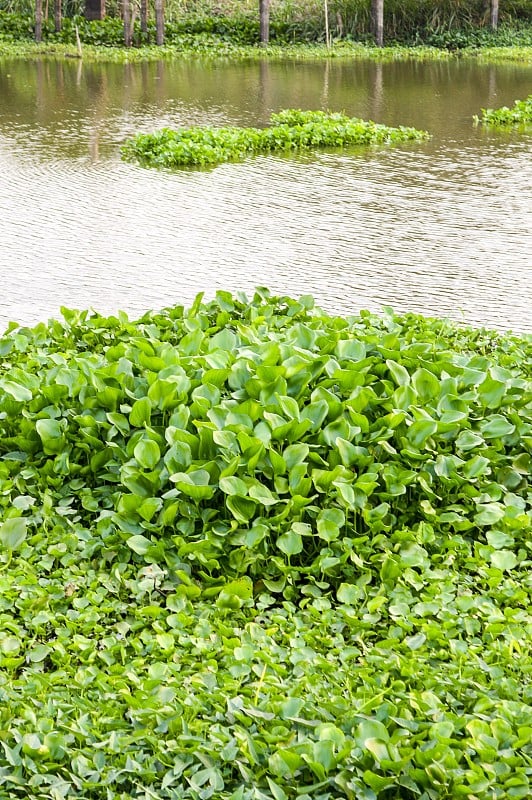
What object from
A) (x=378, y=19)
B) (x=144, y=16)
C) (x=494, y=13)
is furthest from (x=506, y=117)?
(x=144, y=16)

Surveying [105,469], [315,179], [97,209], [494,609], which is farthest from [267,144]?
[494,609]

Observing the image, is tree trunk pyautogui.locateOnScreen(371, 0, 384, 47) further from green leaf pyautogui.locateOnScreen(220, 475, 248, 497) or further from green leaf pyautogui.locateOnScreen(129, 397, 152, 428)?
green leaf pyautogui.locateOnScreen(220, 475, 248, 497)

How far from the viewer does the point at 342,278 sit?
20.0 feet

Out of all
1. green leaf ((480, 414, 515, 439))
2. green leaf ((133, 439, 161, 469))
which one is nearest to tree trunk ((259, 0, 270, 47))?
green leaf ((480, 414, 515, 439))

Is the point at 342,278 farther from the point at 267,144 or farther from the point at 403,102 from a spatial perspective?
the point at 403,102

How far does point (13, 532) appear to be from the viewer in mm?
3098

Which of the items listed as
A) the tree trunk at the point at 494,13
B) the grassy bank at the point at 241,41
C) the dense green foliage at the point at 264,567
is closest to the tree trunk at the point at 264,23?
the grassy bank at the point at 241,41

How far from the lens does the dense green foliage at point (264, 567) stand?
2230 millimetres

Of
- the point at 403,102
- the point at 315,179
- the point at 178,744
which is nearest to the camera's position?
the point at 178,744

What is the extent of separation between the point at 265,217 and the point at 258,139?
9.49 feet

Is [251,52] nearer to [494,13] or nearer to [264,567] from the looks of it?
[494,13]

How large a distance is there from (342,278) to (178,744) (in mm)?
4165

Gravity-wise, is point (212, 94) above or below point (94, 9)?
below

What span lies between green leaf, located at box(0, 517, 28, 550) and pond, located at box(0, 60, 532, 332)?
8.09 feet
